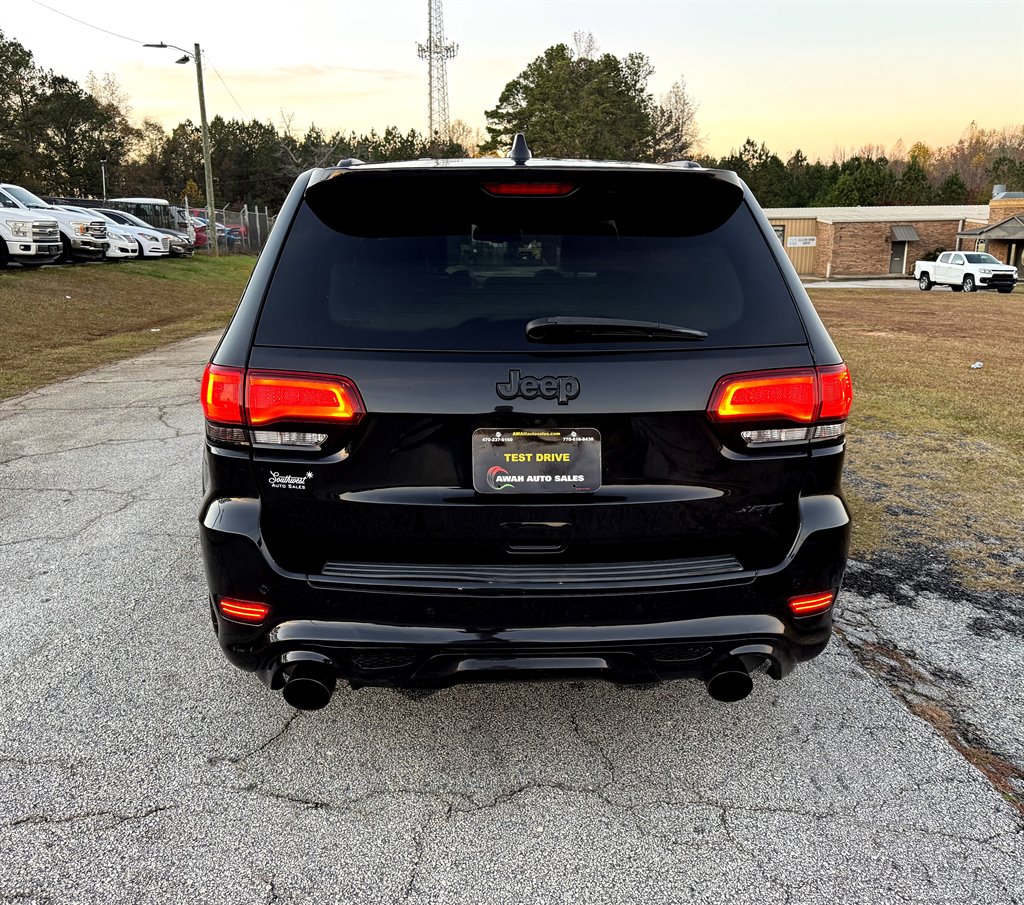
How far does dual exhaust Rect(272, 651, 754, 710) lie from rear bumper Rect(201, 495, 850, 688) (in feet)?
0.04

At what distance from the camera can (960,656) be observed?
3.43 meters

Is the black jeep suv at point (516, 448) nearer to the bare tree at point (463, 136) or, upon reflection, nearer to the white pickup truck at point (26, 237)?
the white pickup truck at point (26, 237)

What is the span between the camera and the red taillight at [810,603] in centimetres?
244

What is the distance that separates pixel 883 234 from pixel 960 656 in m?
63.0

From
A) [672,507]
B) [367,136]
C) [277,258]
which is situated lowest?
[672,507]

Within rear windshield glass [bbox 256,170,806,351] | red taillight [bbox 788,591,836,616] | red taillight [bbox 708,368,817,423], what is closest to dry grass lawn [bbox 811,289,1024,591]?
red taillight [bbox 788,591,836,616]

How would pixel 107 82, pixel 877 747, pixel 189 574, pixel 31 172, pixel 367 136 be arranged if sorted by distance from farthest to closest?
pixel 367 136, pixel 107 82, pixel 31 172, pixel 189 574, pixel 877 747

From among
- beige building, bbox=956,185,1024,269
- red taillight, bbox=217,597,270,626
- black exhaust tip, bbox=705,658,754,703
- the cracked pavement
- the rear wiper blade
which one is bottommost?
the cracked pavement

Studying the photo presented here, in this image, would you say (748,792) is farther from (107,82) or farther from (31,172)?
(107,82)

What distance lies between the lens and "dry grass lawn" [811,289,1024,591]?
479 cm

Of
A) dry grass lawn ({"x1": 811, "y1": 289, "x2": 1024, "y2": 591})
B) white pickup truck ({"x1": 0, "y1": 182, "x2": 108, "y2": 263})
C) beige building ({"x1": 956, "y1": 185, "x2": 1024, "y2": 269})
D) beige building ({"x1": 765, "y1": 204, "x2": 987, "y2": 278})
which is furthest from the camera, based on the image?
beige building ({"x1": 765, "y1": 204, "x2": 987, "y2": 278})

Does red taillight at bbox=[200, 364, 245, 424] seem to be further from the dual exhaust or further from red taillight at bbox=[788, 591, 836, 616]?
red taillight at bbox=[788, 591, 836, 616]

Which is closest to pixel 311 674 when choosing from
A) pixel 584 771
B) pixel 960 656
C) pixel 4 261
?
pixel 584 771

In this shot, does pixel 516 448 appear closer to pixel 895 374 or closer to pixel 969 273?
pixel 895 374
